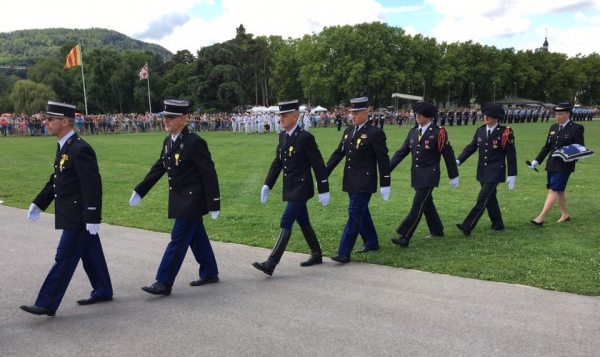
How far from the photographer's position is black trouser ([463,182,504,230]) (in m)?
7.50

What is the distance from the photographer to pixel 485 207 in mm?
7574

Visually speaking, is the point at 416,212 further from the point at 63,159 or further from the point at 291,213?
the point at 63,159

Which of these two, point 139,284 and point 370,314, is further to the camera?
point 139,284

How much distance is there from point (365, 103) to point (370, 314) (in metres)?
3.05

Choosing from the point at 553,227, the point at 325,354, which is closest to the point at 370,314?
the point at 325,354

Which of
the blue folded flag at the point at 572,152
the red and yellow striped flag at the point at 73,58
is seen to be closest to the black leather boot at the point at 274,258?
the blue folded flag at the point at 572,152

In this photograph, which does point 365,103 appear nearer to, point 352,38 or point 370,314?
point 370,314

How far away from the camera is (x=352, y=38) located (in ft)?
217

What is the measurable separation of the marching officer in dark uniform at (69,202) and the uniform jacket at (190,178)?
836 millimetres

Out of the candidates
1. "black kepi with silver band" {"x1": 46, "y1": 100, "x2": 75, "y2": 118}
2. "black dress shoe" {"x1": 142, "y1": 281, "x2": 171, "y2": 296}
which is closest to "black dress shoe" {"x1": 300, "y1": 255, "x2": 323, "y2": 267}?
"black dress shoe" {"x1": 142, "y1": 281, "x2": 171, "y2": 296}

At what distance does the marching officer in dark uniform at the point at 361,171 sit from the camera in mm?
6391

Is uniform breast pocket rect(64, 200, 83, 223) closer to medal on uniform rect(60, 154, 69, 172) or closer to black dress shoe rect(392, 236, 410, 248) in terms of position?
medal on uniform rect(60, 154, 69, 172)

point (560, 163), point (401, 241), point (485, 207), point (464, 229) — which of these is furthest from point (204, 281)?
point (560, 163)

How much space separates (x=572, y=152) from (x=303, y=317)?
6.14 m
